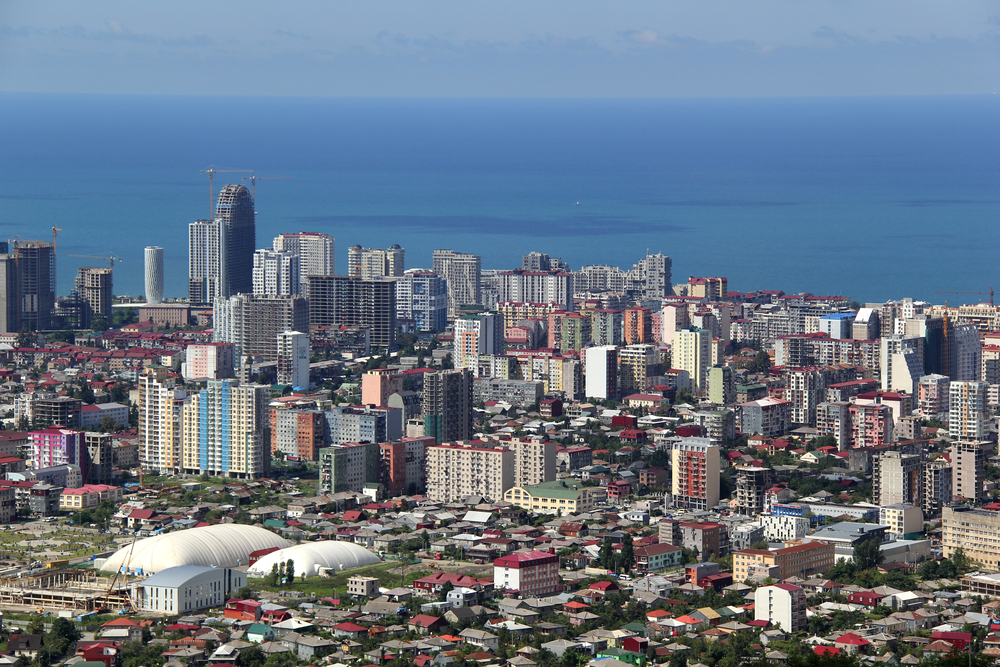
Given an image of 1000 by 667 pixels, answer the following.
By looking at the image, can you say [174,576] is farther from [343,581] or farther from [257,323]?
[257,323]

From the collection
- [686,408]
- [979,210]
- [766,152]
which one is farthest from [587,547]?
[766,152]

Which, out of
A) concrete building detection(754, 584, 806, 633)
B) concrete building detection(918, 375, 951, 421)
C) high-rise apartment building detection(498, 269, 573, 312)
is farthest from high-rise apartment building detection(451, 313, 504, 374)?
concrete building detection(754, 584, 806, 633)

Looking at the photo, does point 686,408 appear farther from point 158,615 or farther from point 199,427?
point 158,615

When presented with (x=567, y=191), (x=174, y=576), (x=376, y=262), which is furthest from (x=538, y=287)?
(x=567, y=191)

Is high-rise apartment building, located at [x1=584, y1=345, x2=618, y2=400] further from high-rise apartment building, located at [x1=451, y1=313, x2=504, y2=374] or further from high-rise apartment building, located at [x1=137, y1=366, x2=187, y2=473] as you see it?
high-rise apartment building, located at [x1=137, y1=366, x2=187, y2=473]

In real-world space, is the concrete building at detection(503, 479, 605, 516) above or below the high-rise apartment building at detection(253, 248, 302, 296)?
below

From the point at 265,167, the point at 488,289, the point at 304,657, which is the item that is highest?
the point at 265,167
